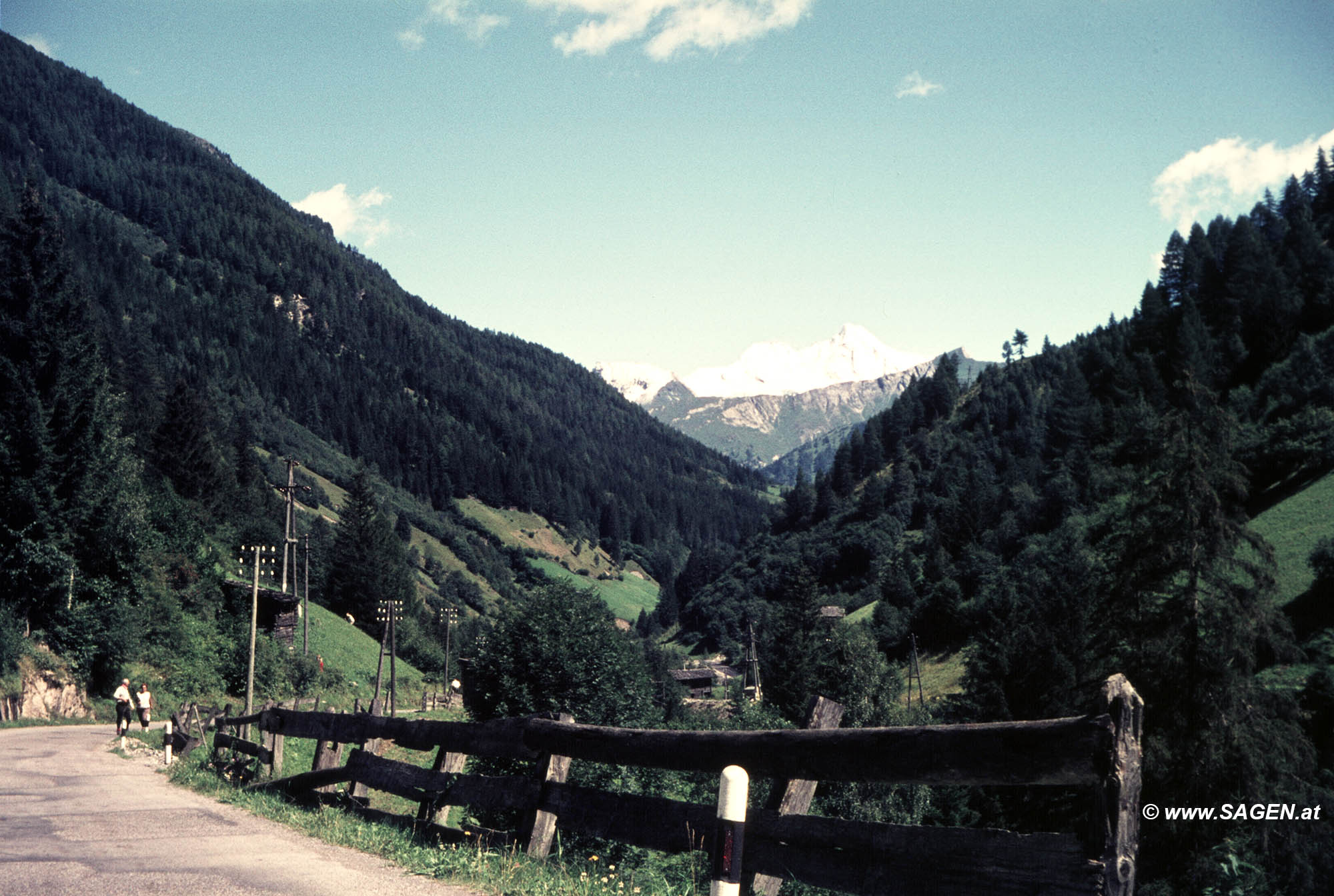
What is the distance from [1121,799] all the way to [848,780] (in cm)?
150

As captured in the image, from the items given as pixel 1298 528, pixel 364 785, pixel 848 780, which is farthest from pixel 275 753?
pixel 1298 528

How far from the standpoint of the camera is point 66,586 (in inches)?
1693

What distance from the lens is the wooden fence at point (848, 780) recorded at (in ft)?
11.5

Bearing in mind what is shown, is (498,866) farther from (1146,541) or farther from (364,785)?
(1146,541)

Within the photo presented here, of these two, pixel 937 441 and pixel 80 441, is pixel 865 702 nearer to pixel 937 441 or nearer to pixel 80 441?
pixel 80 441

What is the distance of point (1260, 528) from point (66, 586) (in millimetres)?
71398

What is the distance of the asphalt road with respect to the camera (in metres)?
6.34

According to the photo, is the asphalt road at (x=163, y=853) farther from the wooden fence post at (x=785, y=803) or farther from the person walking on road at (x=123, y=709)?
the person walking on road at (x=123, y=709)

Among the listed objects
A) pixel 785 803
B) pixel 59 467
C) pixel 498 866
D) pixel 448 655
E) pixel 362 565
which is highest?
pixel 59 467

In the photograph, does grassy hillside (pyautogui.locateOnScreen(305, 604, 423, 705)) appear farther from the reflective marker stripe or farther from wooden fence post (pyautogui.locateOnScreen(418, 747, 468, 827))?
the reflective marker stripe

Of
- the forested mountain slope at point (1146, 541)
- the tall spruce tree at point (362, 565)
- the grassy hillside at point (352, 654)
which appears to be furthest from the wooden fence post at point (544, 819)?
the tall spruce tree at point (362, 565)

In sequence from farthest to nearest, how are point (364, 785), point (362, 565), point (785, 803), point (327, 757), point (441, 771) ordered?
point (362, 565), point (327, 757), point (364, 785), point (441, 771), point (785, 803)

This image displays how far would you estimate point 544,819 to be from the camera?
6898 millimetres

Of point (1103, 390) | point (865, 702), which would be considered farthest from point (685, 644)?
point (865, 702)
